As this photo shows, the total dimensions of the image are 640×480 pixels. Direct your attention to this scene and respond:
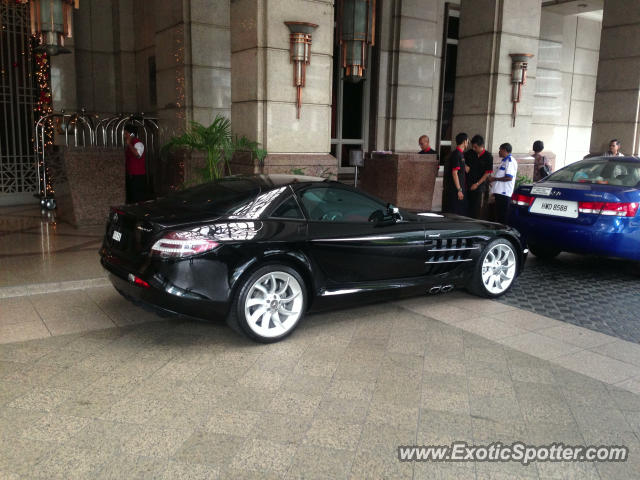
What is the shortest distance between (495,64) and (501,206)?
3717mm

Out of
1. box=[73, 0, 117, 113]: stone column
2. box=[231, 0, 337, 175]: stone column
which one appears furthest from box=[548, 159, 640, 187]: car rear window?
box=[73, 0, 117, 113]: stone column

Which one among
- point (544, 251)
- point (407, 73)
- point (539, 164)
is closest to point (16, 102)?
point (407, 73)

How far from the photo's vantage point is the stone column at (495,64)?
12.2 meters

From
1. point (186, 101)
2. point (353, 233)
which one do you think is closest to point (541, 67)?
point (186, 101)

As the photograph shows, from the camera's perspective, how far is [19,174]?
1381 cm

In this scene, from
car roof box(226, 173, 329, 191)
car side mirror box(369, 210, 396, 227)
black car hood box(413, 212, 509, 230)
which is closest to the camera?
car roof box(226, 173, 329, 191)

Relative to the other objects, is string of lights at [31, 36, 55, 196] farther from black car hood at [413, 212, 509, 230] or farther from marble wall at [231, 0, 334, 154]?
black car hood at [413, 212, 509, 230]

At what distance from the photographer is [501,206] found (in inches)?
397

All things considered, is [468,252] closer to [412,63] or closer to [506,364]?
[506,364]

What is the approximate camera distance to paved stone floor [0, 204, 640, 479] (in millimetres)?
3342

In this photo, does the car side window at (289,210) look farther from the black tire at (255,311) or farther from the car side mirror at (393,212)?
the car side mirror at (393,212)

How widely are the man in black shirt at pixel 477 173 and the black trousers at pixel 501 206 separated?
382 millimetres

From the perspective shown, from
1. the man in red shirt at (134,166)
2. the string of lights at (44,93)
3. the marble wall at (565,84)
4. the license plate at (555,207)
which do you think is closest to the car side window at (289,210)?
the license plate at (555,207)

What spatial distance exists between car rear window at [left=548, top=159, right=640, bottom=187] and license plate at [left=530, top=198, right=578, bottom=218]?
0.70 meters
